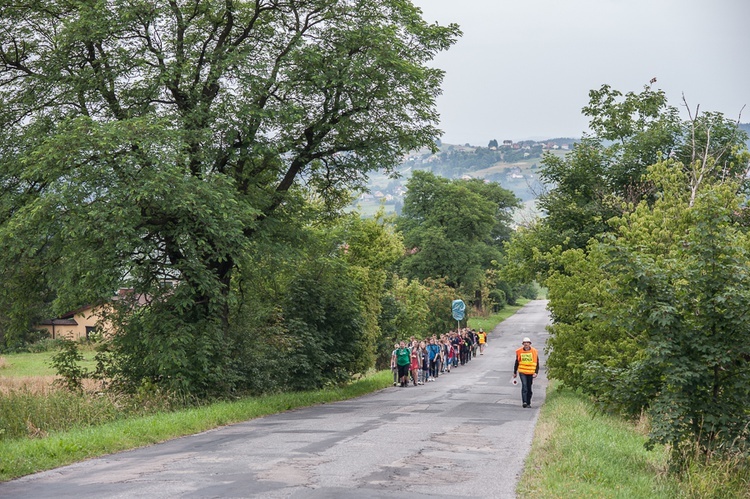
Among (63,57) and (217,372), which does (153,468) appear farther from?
(63,57)

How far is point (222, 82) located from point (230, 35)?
84.3 inches

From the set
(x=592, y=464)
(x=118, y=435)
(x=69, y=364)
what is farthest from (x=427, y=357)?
(x=592, y=464)

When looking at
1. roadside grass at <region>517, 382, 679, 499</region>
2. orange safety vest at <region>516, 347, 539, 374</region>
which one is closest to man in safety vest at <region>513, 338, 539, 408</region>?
orange safety vest at <region>516, 347, 539, 374</region>

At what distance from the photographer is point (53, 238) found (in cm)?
1939

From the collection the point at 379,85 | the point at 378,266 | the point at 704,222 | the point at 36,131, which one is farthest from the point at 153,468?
the point at 378,266

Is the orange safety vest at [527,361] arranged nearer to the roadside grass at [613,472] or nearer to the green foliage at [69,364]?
the roadside grass at [613,472]

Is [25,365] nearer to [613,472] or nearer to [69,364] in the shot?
[69,364]

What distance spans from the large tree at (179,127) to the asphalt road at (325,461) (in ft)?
16.1

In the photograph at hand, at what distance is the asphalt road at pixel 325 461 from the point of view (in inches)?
379

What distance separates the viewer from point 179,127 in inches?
842

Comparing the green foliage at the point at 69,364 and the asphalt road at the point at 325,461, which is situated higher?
the green foliage at the point at 69,364

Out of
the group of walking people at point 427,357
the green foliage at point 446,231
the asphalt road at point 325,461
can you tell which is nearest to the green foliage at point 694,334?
the asphalt road at point 325,461

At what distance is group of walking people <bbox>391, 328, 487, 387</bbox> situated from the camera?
3309 cm

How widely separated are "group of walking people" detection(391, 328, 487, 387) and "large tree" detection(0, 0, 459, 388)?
977 cm
